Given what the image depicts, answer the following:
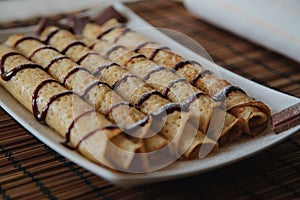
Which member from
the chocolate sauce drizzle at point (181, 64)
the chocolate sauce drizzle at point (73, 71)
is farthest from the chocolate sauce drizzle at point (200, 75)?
the chocolate sauce drizzle at point (73, 71)

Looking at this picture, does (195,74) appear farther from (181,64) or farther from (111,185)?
(111,185)

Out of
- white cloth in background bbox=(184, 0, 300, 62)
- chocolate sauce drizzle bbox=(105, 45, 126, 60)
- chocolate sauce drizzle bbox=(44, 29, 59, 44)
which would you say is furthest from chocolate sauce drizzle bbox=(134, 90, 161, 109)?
white cloth in background bbox=(184, 0, 300, 62)

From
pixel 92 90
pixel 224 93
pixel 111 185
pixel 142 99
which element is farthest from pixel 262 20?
pixel 111 185

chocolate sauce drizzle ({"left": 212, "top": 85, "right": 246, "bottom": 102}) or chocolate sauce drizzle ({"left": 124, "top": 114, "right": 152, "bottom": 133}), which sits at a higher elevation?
chocolate sauce drizzle ({"left": 124, "top": 114, "right": 152, "bottom": 133})

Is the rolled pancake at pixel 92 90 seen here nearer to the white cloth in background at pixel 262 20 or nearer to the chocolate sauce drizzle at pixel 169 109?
the chocolate sauce drizzle at pixel 169 109

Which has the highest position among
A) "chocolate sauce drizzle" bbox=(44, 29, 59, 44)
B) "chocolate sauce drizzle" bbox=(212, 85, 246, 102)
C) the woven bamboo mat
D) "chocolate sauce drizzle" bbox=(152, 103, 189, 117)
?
"chocolate sauce drizzle" bbox=(44, 29, 59, 44)

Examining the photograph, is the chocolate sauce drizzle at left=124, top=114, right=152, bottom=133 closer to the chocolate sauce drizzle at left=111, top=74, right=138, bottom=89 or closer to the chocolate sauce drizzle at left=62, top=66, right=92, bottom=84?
the chocolate sauce drizzle at left=111, top=74, right=138, bottom=89
